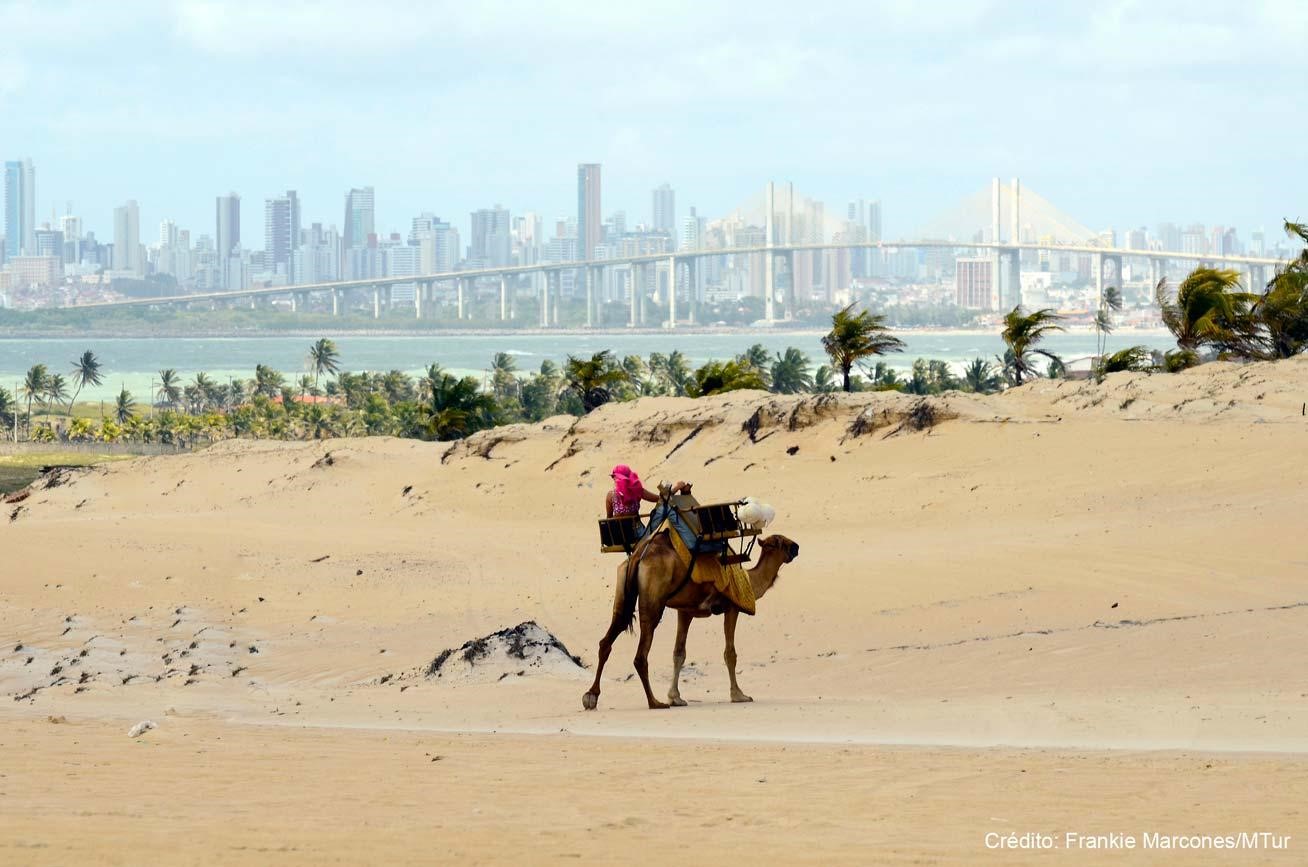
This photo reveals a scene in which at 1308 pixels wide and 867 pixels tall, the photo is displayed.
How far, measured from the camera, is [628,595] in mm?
11156

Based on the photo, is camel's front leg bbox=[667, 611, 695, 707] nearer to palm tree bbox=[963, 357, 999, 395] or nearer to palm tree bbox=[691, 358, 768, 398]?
palm tree bbox=[691, 358, 768, 398]

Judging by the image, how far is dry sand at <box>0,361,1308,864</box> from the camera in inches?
268

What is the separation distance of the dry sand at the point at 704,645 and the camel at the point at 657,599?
0.35 meters

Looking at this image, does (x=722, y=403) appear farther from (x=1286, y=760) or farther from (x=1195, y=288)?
(x=1286, y=760)

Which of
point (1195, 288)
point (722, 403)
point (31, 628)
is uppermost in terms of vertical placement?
point (1195, 288)

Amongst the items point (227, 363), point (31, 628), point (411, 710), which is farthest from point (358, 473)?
point (227, 363)

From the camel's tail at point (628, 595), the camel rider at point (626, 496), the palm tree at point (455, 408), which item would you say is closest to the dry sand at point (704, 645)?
the camel's tail at point (628, 595)

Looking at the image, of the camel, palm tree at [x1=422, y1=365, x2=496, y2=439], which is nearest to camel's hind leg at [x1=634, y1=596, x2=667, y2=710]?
the camel

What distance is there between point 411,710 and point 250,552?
9.82 m

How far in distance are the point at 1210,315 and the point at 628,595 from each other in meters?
26.1

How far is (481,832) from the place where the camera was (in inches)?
258

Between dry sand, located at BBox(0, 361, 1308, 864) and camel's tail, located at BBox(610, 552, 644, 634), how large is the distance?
2.05ft

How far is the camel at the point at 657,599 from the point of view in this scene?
35.9 ft

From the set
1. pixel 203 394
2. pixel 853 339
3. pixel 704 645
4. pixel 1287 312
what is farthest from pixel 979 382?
pixel 203 394
